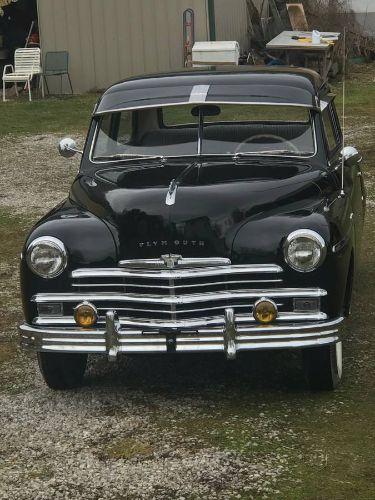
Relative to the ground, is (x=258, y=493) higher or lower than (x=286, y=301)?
lower

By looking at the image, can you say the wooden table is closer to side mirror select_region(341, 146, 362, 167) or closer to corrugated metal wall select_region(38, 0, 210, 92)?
corrugated metal wall select_region(38, 0, 210, 92)

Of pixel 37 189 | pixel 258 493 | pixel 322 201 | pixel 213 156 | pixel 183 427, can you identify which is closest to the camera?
pixel 258 493

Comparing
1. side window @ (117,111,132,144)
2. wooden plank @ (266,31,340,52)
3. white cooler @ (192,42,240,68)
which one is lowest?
wooden plank @ (266,31,340,52)

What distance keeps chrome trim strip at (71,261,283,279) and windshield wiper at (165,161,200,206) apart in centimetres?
43

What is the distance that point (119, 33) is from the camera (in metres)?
20.0

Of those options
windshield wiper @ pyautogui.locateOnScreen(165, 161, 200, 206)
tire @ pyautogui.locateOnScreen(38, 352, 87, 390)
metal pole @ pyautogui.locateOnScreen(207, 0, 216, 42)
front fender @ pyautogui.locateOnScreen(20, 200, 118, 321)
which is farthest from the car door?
metal pole @ pyautogui.locateOnScreen(207, 0, 216, 42)

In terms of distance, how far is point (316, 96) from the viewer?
6.93 m

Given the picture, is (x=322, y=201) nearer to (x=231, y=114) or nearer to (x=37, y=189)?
(x=231, y=114)

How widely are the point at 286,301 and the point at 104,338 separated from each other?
0.97 metres

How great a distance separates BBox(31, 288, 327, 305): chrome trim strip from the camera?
543cm

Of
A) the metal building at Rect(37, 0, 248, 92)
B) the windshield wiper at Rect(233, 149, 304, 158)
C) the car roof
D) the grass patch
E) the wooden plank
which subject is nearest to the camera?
the windshield wiper at Rect(233, 149, 304, 158)

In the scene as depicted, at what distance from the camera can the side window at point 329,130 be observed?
6.89m

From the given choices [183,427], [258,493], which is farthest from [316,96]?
[258,493]

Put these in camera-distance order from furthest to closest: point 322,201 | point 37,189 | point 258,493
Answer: point 37,189, point 322,201, point 258,493
